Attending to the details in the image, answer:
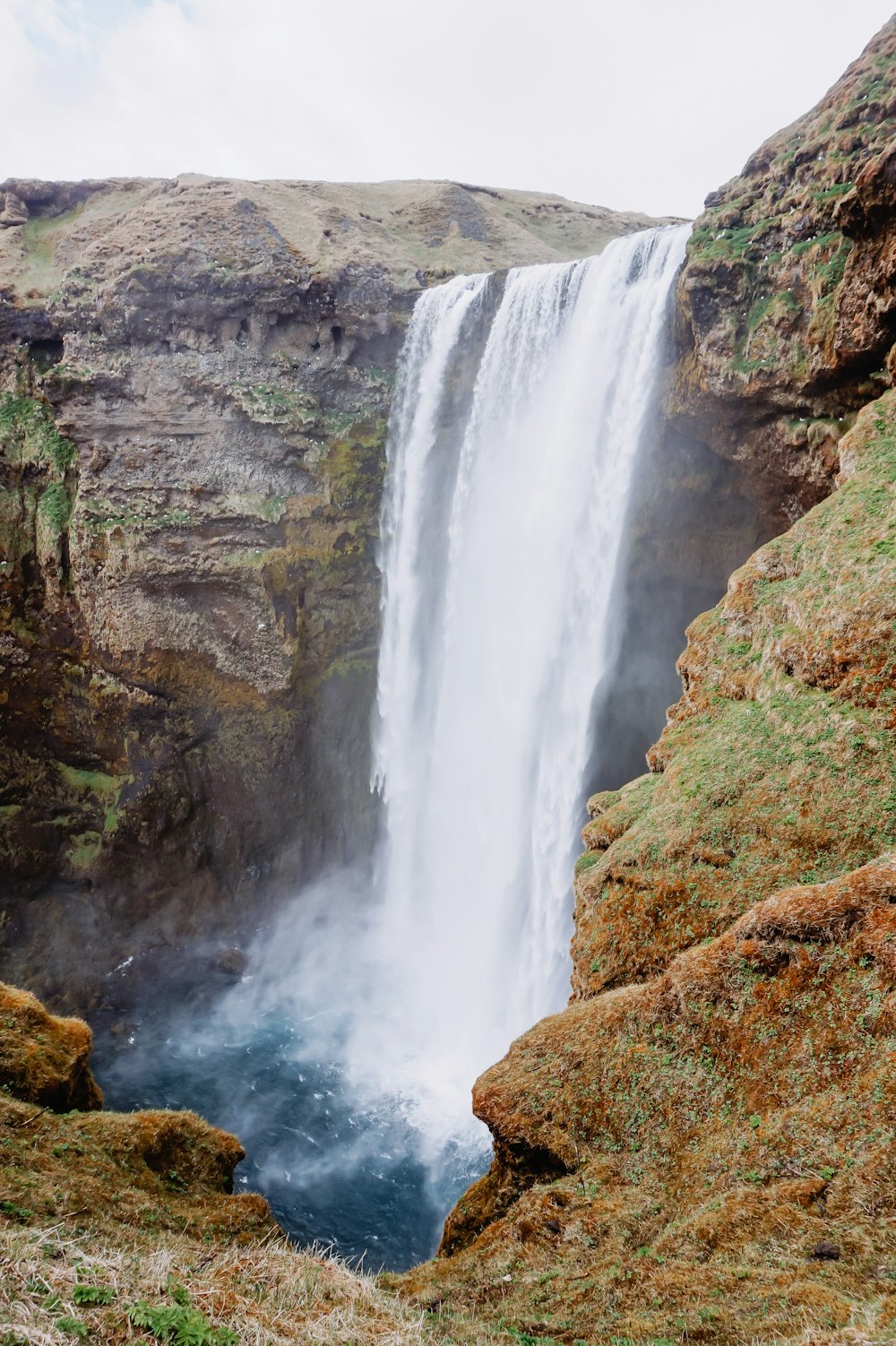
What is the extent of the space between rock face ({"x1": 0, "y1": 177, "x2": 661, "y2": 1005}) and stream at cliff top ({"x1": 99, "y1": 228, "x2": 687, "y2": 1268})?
1884 mm

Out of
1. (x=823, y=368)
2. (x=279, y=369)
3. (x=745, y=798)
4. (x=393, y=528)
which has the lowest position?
(x=745, y=798)

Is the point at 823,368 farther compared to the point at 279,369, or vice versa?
the point at 279,369

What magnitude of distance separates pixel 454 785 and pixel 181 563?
36.8ft

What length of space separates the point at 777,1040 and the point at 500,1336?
359 centimetres

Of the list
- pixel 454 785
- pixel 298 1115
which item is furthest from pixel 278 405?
pixel 298 1115

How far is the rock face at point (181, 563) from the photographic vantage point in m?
24.2

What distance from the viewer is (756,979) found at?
7883 mm

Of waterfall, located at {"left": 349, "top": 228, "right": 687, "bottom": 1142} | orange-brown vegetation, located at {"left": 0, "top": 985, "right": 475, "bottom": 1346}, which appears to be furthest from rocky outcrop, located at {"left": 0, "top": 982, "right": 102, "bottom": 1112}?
waterfall, located at {"left": 349, "top": 228, "right": 687, "bottom": 1142}

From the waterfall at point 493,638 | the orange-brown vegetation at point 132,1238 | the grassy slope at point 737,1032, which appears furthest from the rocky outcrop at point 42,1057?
the waterfall at point 493,638

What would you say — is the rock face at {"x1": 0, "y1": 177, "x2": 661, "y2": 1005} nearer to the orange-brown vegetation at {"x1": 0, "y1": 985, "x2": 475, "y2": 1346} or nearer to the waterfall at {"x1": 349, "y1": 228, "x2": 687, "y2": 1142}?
the waterfall at {"x1": 349, "y1": 228, "x2": 687, "y2": 1142}

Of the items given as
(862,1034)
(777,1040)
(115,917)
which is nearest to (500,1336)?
(777,1040)

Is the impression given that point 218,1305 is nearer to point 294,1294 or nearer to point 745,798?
point 294,1294

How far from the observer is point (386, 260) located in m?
26.8

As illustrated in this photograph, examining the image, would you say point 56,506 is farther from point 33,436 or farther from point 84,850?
point 84,850
